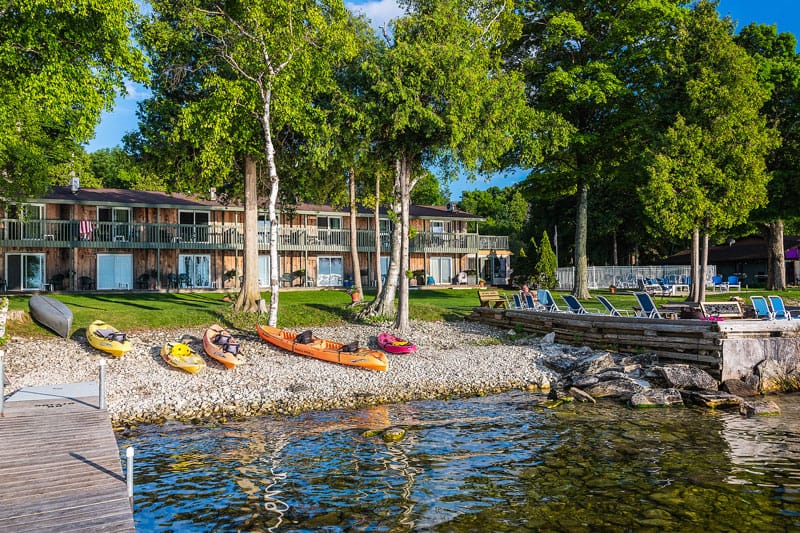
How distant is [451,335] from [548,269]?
16134 mm

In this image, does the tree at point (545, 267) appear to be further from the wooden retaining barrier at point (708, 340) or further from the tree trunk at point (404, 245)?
the wooden retaining barrier at point (708, 340)

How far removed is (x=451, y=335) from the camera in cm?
2139

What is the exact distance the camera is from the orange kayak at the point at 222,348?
1541 centimetres

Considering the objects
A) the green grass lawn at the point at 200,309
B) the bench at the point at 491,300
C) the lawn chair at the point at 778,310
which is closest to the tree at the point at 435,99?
the green grass lawn at the point at 200,309

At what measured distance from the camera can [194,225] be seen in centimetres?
3297

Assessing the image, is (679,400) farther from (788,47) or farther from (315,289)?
(788,47)

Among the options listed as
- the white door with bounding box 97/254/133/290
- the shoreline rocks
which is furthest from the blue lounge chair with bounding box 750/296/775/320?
the white door with bounding box 97/254/133/290

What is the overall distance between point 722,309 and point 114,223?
28529 mm

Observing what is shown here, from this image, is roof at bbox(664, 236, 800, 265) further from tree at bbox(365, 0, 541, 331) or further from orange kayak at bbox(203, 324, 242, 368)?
orange kayak at bbox(203, 324, 242, 368)

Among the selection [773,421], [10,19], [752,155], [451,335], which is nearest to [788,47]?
[752,155]

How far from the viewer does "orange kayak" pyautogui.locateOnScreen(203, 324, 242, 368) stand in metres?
15.4

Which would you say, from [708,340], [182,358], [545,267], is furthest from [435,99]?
[545,267]

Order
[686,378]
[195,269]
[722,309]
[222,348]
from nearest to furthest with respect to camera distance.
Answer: [686,378] → [222,348] → [722,309] → [195,269]

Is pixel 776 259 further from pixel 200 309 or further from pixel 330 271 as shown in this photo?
pixel 200 309
